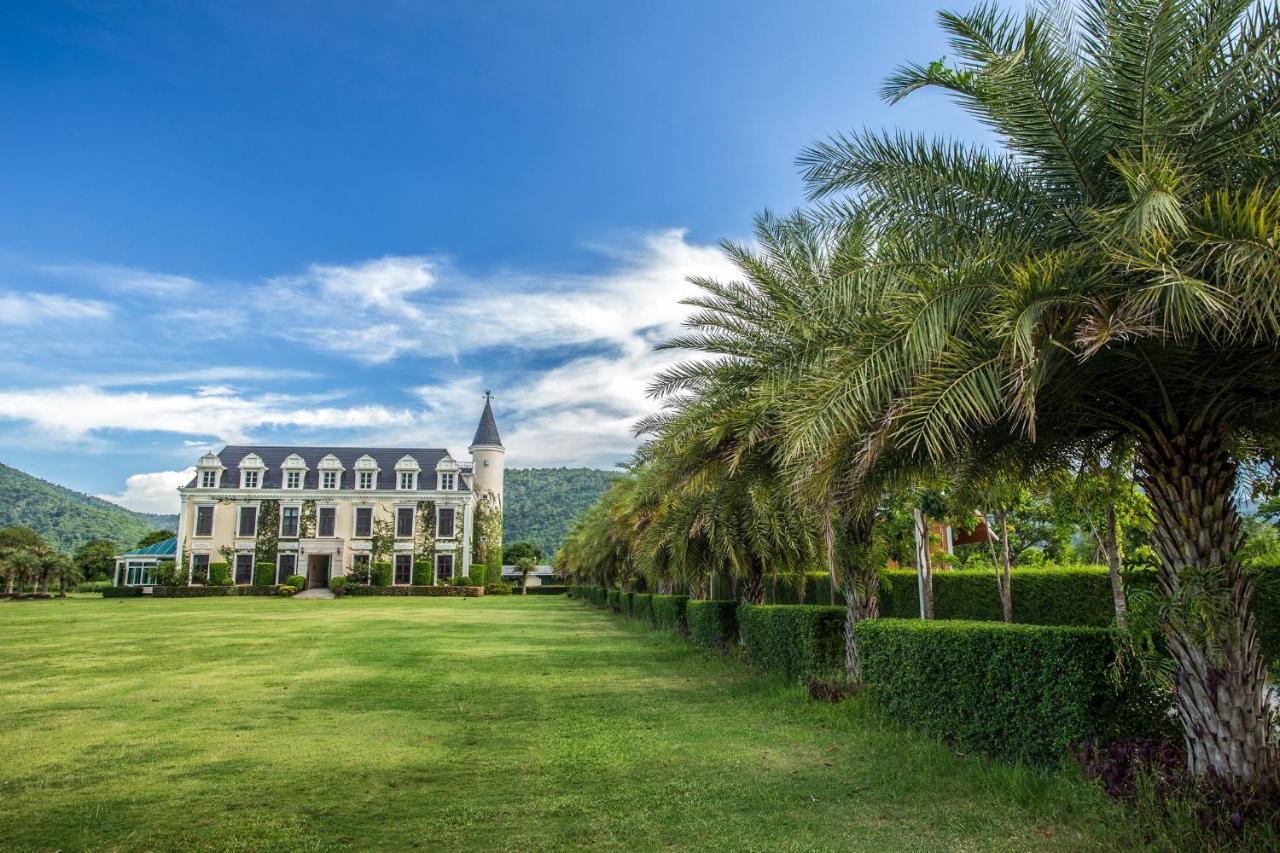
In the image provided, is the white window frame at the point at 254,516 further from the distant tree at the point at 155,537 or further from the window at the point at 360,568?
the distant tree at the point at 155,537

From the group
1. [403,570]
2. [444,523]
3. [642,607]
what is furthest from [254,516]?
[642,607]

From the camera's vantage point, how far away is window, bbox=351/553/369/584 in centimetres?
5623

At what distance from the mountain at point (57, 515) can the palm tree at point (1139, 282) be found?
91766mm

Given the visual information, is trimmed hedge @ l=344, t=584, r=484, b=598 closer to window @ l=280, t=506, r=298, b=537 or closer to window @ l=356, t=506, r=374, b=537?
window @ l=356, t=506, r=374, b=537

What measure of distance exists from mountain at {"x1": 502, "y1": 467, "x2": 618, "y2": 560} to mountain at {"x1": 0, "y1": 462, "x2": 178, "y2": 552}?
43.5 metres

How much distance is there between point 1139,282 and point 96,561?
81890mm

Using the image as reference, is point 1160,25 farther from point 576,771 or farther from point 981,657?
point 576,771

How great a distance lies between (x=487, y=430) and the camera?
2530 inches

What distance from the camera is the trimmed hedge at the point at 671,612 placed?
2189cm

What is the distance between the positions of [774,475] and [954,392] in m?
5.83

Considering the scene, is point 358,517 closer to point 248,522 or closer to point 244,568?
point 248,522

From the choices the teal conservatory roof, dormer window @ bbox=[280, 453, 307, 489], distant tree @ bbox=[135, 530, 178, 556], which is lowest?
the teal conservatory roof

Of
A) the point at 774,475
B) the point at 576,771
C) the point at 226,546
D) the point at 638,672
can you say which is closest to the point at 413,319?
the point at 638,672

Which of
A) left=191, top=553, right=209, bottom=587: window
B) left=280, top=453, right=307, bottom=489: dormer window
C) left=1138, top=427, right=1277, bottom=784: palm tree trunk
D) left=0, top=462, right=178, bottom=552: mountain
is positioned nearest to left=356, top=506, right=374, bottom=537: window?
left=280, top=453, right=307, bottom=489: dormer window
